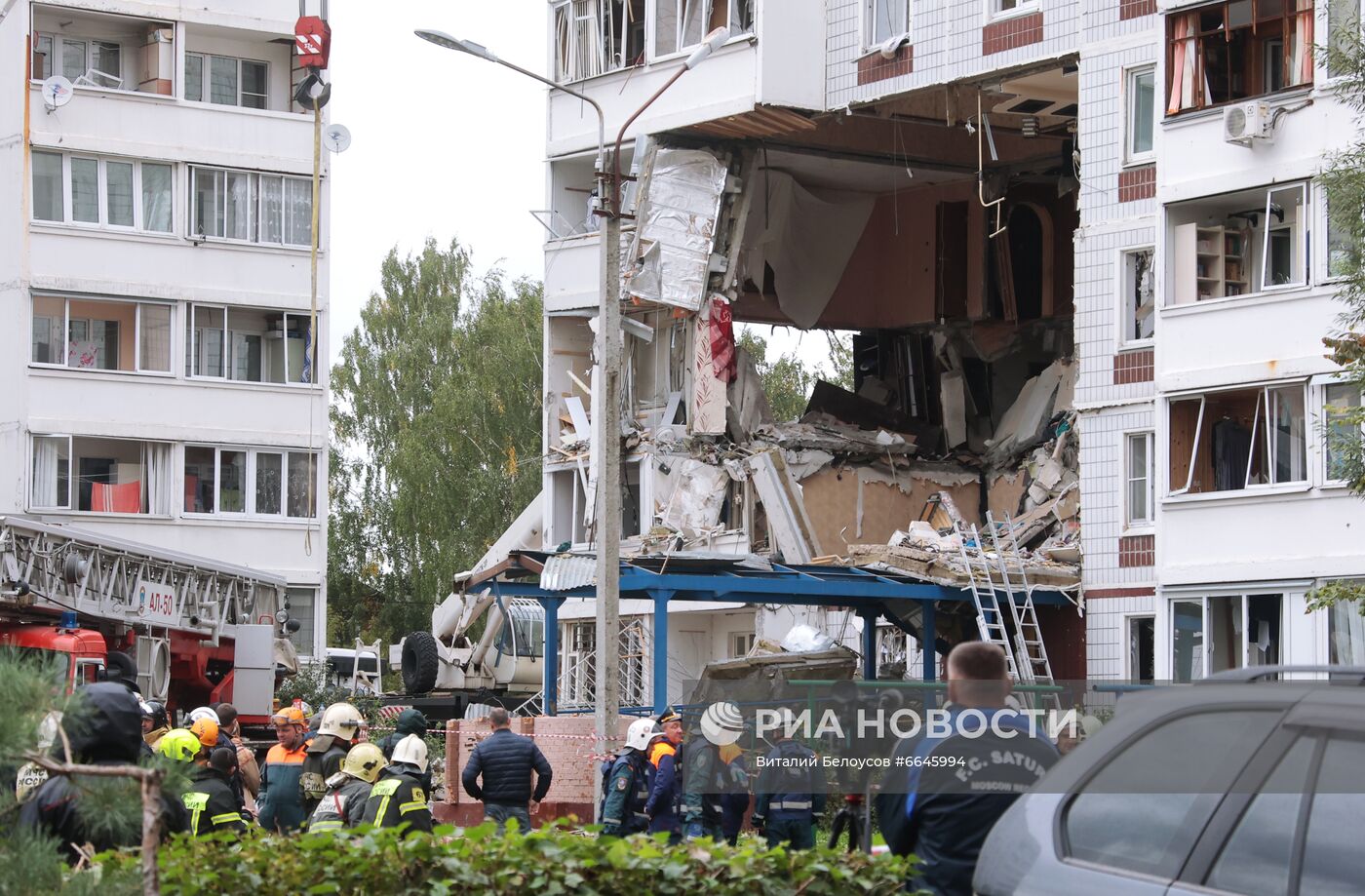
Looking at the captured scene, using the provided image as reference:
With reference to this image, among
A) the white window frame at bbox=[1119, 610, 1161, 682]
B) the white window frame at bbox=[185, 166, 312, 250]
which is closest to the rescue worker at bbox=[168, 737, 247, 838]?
the white window frame at bbox=[1119, 610, 1161, 682]

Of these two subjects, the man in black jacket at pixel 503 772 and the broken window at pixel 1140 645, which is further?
the broken window at pixel 1140 645

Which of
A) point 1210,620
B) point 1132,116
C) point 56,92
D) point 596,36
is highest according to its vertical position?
point 596,36

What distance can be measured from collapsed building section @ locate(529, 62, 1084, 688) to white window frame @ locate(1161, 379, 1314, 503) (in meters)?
5.01

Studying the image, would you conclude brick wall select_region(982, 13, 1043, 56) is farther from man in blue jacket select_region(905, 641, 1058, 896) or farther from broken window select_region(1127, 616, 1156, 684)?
man in blue jacket select_region(905, 641, 1058, 896)

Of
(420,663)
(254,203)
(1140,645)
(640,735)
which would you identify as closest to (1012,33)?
(1140,645)

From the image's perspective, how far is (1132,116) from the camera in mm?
30625

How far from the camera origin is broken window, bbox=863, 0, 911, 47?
35.3m

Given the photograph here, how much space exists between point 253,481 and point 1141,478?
19954 mm

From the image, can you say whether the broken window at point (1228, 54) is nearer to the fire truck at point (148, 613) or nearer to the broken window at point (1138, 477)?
the broken window at point (1138, 477)

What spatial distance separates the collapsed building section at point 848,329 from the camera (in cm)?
3747

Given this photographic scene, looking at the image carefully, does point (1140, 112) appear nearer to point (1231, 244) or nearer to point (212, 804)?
point (1231, 244)

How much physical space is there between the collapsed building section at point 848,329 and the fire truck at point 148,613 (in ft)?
28.3

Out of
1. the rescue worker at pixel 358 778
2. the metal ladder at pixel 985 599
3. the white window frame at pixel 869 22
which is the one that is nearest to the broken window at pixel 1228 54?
the metal ladder at pixel 985 599

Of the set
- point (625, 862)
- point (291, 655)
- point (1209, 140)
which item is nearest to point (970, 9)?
point (1209, 140)
